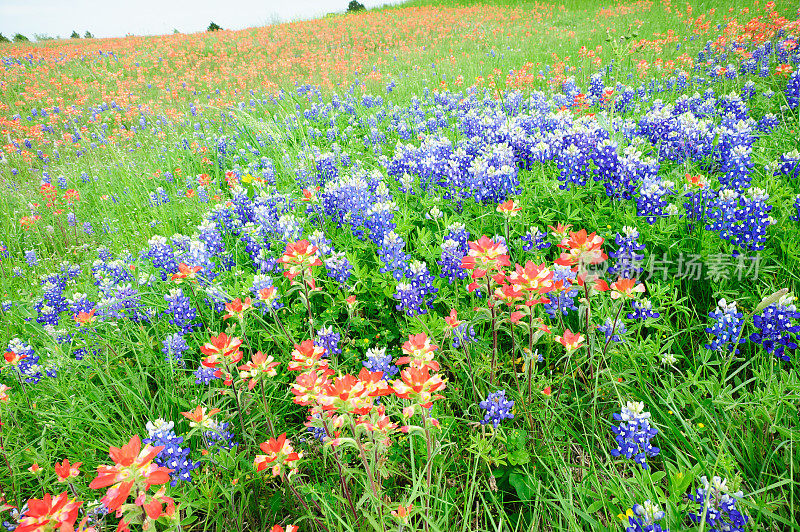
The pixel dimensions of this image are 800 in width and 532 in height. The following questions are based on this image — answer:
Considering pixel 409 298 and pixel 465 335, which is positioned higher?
pixel 409 298

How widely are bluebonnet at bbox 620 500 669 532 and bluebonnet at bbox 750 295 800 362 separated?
1.18m

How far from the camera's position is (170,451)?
5.93 ft

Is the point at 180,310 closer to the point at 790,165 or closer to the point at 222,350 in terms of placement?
the point at 222,350

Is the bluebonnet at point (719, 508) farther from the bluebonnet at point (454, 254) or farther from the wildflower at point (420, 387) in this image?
the bluebonnet at point (454, 254)

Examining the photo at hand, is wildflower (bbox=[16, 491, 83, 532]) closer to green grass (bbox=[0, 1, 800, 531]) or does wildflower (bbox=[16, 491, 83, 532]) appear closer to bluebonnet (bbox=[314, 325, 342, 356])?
green grass (bbox=[0, 1, 800, 531])

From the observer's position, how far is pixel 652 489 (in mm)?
1589

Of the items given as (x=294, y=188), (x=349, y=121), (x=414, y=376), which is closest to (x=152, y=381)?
(x=414, y=376)

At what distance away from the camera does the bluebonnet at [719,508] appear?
1.39 meters

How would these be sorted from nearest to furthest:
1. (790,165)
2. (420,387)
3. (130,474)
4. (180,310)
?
1. (130,474)
2. (420,387)
3. (180,310)
4. (790,165)

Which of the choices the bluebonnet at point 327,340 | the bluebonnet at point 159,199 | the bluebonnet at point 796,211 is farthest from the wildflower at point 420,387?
the bluebonnet at point 159,199

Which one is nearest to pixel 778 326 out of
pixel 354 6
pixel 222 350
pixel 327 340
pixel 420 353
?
pixel 420 353

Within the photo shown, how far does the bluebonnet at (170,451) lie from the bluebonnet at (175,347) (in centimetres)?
66

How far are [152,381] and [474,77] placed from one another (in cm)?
783

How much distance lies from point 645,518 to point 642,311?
116 centimetres
